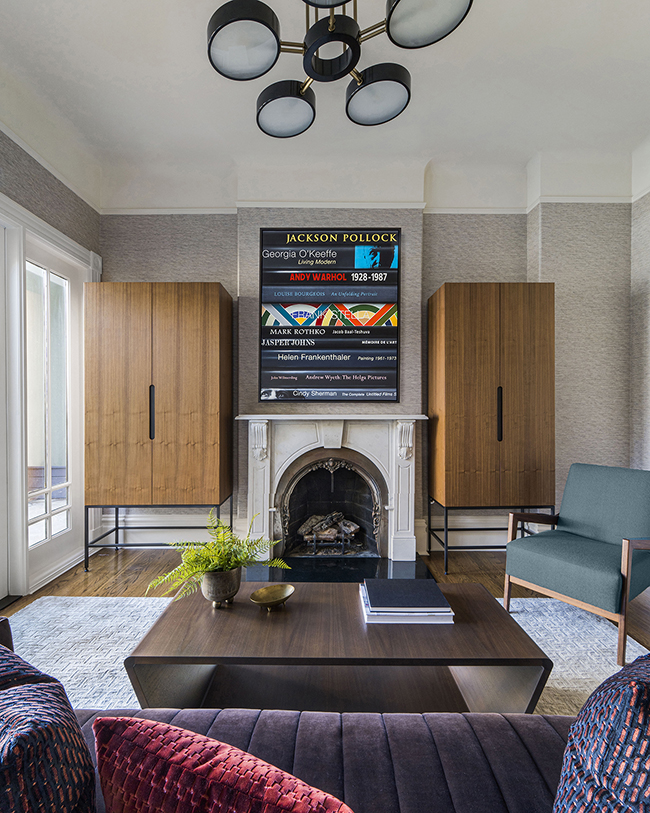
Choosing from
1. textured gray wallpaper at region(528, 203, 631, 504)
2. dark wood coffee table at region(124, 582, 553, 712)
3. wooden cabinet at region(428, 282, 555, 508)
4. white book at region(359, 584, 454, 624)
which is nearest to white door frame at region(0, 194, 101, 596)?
dark wood coffee table at region(124, 582, 553, 712)

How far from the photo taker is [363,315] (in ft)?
11.8

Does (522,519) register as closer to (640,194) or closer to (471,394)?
(471,394)

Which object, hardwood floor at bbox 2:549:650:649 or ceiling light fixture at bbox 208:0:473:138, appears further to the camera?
hardwood floor at bbox 2:549:650:649

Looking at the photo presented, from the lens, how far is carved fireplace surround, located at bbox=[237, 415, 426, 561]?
3.45 metres

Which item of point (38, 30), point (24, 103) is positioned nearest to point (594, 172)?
point (38, 30)

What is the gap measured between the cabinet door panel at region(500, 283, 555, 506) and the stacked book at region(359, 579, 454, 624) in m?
1.85

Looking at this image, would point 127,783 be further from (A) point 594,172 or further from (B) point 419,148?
(A) point 594,172

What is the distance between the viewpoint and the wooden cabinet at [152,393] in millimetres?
3271

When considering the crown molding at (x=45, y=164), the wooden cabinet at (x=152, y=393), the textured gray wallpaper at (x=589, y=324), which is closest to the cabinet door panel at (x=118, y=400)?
the wooden cabinet at (x=152, y=393)

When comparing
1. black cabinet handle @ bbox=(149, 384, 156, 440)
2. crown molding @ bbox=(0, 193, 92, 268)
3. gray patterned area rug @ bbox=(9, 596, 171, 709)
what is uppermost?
crown molding @ bbox=(0, 193, 92, 268)

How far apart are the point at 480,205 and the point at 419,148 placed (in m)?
0.72

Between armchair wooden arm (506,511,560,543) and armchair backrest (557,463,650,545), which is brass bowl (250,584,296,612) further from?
armchair backrest (557,463,650,545)

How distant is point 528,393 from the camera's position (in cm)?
327

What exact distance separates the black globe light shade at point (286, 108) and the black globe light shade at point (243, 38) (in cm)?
16
